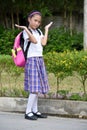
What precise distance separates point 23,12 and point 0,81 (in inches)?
361

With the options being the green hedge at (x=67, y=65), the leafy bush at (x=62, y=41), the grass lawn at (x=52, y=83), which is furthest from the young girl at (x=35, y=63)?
the leafy bush at (x=62, y=41)

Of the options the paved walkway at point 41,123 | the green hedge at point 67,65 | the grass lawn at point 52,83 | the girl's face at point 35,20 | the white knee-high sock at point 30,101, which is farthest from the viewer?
the grass lawn at point 52,83

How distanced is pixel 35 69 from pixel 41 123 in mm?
795

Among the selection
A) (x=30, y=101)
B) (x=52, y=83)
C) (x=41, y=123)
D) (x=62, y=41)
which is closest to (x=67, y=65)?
(x=52, y=83)

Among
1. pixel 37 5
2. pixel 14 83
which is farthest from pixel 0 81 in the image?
pixel 37 5

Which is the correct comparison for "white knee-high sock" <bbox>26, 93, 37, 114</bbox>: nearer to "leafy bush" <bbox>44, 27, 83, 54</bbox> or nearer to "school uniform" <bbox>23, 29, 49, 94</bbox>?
"school uniform" <bbox>23, 29, 49, 94</bbox>

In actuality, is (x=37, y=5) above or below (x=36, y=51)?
above

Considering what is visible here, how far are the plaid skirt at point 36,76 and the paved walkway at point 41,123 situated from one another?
47cm

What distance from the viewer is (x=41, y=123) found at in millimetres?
6098

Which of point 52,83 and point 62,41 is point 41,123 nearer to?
point 52,83

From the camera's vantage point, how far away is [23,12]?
Answer: 16172mm

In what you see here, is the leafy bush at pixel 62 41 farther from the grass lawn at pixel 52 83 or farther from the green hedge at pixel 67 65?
the green hedge at pixel 67 65

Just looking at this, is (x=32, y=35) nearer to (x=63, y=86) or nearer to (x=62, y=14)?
(x=63, y=86)

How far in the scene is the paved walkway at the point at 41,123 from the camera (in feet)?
19.2
